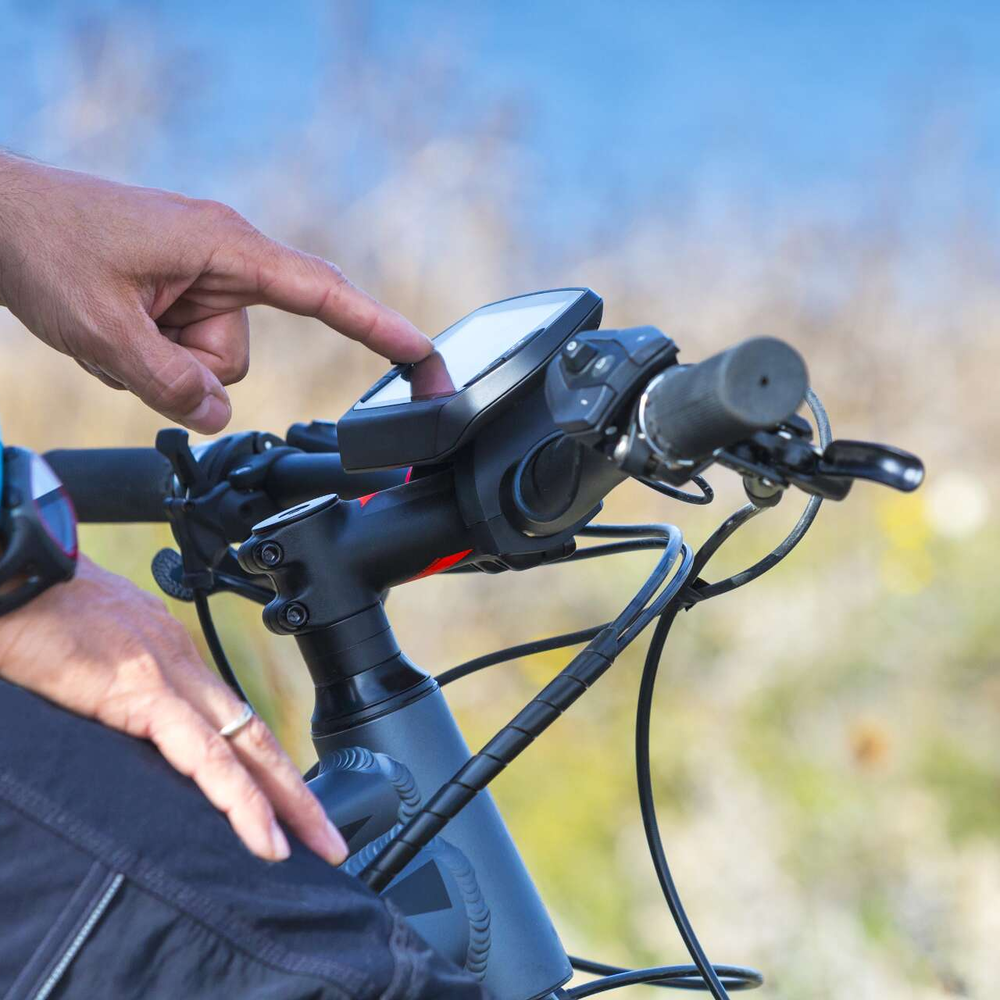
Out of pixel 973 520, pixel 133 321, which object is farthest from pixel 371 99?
pixel 133 321

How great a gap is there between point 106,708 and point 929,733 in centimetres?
310

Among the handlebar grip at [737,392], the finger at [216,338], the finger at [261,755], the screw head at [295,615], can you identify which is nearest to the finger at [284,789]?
the finger at [261,755]

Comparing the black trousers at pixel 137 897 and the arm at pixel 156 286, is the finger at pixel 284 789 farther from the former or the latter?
the arm at pixel 156 286

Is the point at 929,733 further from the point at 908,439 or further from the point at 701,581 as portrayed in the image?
the point at 701,581

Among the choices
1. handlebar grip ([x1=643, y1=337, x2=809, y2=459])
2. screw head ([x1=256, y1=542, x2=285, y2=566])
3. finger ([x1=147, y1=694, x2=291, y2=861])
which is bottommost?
finger ([x1=147, y1=694, x2=291, y2=861])

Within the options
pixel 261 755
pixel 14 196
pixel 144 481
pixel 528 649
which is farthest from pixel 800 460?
pixel 14 196

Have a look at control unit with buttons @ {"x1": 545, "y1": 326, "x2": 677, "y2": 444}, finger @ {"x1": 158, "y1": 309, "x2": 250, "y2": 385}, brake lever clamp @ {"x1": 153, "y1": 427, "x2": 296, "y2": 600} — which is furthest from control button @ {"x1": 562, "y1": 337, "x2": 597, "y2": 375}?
finger @ {"x1": 158, "y1": 309, "x2": 250, "y2": 385}

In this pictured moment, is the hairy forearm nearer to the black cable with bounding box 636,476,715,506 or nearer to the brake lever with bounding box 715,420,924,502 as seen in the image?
the black cable with bounding box 636,476,715,506

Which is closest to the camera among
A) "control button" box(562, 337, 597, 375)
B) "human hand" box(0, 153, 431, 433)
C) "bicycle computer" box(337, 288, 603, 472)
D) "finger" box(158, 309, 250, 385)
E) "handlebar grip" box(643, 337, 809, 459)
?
"handlebar grip" box(643, 337, 809, 459)

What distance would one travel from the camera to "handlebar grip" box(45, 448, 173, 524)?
1.09m

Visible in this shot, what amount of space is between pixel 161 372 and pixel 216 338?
0.26 feet

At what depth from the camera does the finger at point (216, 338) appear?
1125mm

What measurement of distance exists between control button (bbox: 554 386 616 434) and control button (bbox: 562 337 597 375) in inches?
0.6

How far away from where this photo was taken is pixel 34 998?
0.58m
